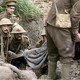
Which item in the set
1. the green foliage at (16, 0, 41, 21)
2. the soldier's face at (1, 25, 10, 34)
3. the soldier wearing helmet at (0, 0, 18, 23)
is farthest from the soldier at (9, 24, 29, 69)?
the green foliage at (16, 0, 41, 21)

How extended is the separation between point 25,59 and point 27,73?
3.10 metres

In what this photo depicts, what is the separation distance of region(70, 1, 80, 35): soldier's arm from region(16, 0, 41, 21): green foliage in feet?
14.8

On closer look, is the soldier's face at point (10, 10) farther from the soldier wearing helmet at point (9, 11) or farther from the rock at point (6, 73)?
the rock at point (6, 73)

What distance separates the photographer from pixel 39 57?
27.5 feet

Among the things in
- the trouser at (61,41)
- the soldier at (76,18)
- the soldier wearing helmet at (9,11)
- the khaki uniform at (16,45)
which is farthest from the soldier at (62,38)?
the soldier wearing helmet at (9,11)

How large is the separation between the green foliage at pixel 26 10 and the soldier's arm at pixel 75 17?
4.51 meters

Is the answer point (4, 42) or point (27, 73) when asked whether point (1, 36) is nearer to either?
point (4, 42)

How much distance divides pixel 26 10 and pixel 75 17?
4641mm

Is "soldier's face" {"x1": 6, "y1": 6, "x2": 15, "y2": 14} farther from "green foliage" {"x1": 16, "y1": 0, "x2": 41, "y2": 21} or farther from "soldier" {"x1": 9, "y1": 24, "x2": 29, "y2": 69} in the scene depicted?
"green foliage" {"x1": 16, "y1": 0, "x2": 41, "y2": 21}

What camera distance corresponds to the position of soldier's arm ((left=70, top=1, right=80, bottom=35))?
22.1 feet

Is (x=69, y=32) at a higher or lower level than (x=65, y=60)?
higher

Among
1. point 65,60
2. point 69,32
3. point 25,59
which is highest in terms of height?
point 69,32

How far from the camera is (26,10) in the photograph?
444 inches

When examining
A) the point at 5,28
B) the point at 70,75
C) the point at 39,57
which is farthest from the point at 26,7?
the point at 70,75
